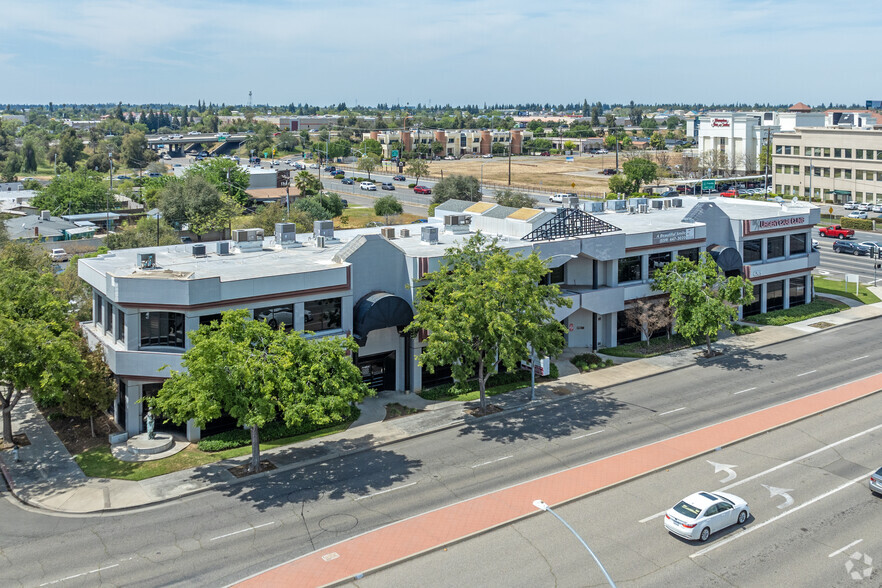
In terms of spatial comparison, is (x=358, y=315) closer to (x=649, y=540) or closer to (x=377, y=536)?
(x=377, y=536)

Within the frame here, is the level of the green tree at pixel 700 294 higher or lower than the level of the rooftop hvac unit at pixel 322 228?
lower

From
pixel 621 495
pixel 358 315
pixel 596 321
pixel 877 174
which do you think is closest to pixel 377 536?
pixel 621 495

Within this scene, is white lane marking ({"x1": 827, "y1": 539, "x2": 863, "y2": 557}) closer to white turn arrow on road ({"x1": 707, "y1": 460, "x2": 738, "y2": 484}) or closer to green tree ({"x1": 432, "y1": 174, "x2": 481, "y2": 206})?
white turn arrow on road ({"x1": 707, "y1": 460, "x2": 738, "y2": 484})

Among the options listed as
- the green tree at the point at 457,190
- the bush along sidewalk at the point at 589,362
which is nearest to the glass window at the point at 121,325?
the bush along sidewalk at the point at 589,362

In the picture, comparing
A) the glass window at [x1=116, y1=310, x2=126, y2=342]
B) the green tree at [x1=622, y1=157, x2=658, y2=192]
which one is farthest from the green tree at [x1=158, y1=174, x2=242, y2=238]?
the green tree at [x1=622, y1=157, x2=658, y2=192]

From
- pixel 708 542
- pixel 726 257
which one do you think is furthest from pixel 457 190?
pixel 708 542

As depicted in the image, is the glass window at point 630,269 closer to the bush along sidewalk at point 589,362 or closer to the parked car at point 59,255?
the bush along sidewalk at point 589,362
